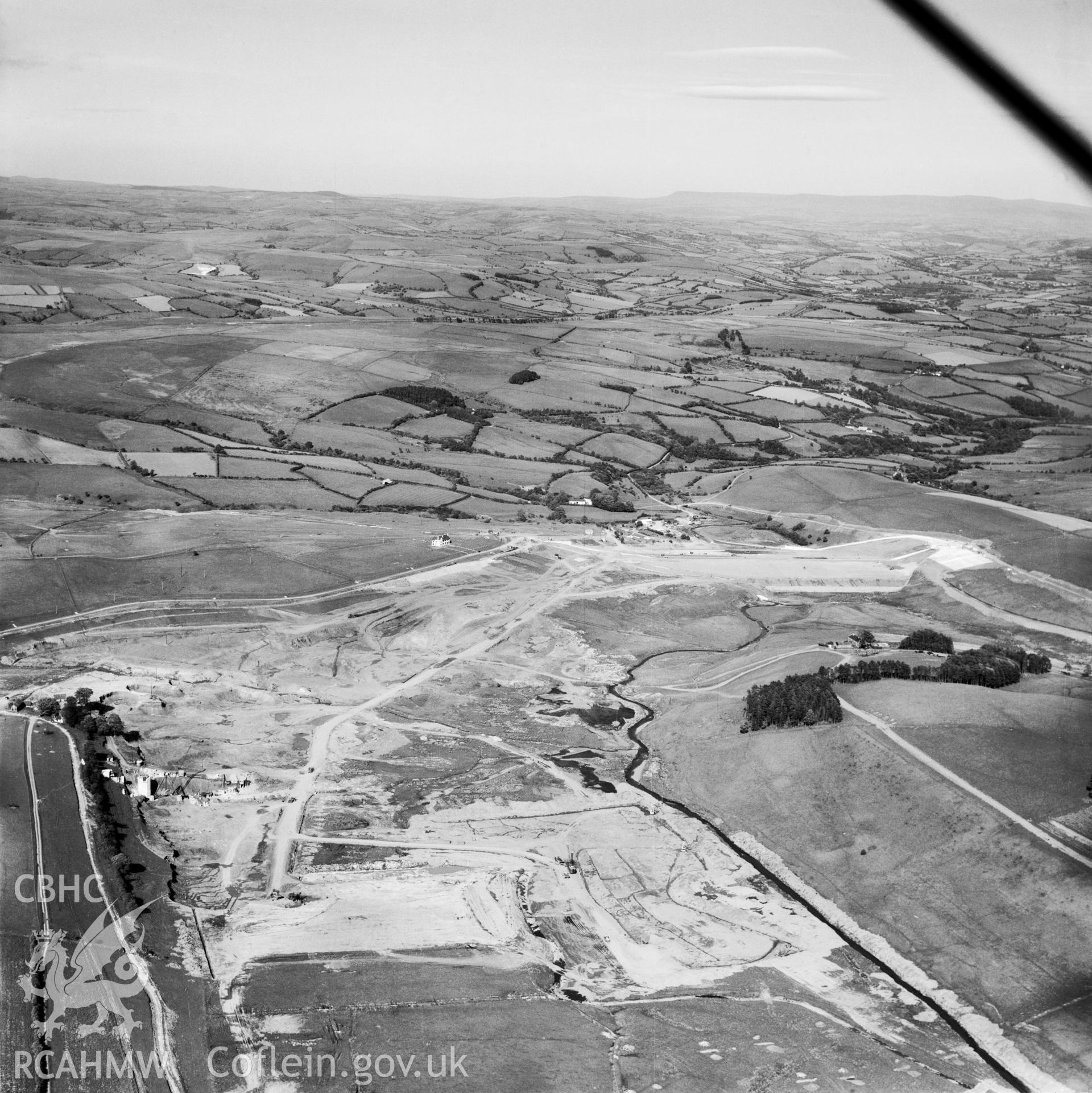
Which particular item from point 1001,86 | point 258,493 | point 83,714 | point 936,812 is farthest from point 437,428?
point 1001,86

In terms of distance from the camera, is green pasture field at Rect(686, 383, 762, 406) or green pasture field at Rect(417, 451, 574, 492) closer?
green pasture field at Rect(417, 451, 574, 492)

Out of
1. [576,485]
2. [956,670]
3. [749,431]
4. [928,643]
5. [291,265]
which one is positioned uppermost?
[291,265]

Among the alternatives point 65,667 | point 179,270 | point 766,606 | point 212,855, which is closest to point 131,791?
point 212,855

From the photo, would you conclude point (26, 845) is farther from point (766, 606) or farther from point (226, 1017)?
point (766, 606)

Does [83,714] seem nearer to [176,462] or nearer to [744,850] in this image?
[744,850]

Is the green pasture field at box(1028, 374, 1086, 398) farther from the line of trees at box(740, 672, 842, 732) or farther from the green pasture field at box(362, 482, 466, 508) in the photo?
the line of trees at box(740, 672, 842, 732)

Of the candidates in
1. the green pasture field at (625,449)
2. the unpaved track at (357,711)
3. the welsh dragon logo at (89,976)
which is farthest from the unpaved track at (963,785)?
the green pasture field at (625,449)

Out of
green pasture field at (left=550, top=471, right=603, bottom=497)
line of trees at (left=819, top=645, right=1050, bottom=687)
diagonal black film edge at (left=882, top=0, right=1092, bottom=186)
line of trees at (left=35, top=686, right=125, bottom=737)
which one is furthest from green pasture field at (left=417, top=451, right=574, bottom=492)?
diagonal black film edge at (left=882, top=0, right=1092, bottom=186)

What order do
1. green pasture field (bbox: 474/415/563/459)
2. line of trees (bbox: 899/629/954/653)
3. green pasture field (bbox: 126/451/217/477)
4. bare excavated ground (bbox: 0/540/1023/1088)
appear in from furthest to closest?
1. green pasture field (bbox: 474/415/563/459)
2. green pasture field (bbox: 126/451/217/477)
3. line of trees (bbox: 899/629/954/653)
4. bare excavated ground (bbox: 0/540/1023/1088)
